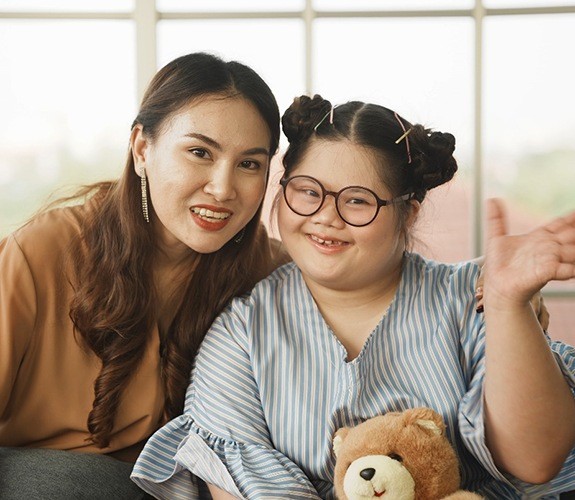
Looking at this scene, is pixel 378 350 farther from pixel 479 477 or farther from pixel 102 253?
pixel 102 253

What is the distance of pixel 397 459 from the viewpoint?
4.77 feet

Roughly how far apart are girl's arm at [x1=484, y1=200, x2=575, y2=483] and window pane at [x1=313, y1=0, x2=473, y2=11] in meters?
2.10

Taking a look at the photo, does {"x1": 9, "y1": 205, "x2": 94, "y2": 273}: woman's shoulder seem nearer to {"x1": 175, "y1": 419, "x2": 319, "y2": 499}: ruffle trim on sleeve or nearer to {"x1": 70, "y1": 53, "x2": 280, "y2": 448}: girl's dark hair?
{"x1": 70, "y1": 53, "x2": 280, "y2": 448}: girl's dark hair

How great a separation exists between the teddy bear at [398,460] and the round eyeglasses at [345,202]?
43 centimetres

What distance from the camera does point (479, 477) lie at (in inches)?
67.6

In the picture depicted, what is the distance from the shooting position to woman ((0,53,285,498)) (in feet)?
5.84

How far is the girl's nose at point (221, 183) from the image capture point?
177 cm

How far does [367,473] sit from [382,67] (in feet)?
7.63

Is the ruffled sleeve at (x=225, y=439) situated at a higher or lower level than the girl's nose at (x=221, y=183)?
lower

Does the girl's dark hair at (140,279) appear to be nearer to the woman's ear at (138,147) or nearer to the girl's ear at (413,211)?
the woman's ear at (138,147)

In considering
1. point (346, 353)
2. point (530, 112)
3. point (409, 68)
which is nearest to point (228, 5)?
point (409, 68)

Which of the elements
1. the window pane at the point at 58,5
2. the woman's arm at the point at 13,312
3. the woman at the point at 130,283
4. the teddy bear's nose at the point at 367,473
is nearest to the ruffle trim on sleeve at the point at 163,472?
the woman at the point at 130,283

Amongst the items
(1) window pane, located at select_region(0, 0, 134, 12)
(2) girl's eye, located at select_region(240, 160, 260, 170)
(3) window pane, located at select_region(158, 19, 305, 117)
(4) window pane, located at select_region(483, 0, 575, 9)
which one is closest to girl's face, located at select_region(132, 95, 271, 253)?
(2) girl's eye, located at select_region(240, 160, 260, 170)

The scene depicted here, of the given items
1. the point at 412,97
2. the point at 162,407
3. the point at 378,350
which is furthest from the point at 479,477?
the point at 412,97
